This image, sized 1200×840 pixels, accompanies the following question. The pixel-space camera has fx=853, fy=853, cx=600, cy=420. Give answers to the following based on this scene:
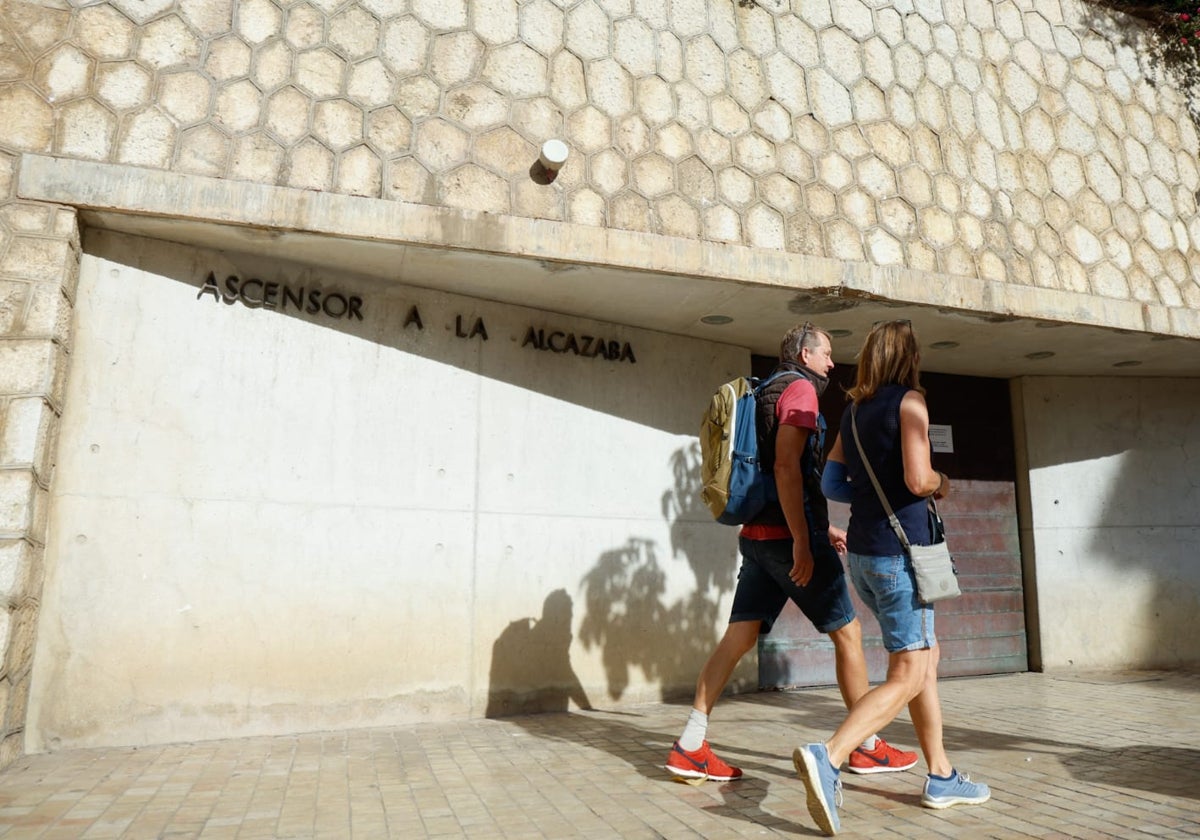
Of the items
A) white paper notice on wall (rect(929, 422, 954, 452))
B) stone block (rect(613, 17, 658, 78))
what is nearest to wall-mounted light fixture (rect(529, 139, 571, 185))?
stone block (rect(613, 17, 658, 78))

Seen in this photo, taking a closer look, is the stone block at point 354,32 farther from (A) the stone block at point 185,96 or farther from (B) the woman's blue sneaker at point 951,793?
(B) the woman's blue sneaker at point 951,793

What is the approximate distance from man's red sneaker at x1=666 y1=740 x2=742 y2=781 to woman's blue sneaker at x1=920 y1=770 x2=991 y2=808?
28.8 inches

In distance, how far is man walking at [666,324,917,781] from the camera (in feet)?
10.9

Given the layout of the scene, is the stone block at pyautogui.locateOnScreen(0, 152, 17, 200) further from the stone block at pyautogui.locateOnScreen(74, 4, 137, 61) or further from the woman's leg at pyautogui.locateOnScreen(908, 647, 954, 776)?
the woman's leg at pyautogui.locateOnScreen(908, 647, 954, 776)

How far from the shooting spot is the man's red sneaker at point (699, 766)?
3.32m

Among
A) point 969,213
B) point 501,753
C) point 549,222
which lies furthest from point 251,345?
point 969,213

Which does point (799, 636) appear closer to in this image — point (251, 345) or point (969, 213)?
point (969, 213)

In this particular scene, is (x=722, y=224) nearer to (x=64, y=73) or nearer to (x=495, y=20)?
(x=495, y=20)

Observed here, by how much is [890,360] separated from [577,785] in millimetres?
2024

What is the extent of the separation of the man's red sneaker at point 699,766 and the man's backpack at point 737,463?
0.92m

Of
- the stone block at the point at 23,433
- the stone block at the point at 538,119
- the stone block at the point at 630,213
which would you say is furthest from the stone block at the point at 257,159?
the stone block at the point at 630,213

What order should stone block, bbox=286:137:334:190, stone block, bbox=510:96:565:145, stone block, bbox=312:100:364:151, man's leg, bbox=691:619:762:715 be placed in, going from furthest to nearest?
stone block, bbox=510:96:565:145, stone block, bbox=312:100:364:151, stone block, bbox=286:137:334:190, man's leg, bbox=691:619:762:715

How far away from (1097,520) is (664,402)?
441cm

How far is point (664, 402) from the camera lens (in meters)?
5.92
